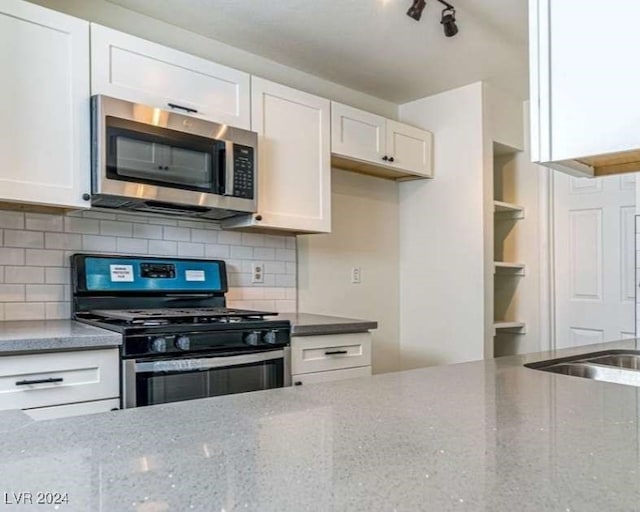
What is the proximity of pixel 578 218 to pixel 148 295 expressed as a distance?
2.84m

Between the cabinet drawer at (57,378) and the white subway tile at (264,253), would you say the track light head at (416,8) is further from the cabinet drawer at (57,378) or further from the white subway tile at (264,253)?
the cabinet drawer at (57,378)

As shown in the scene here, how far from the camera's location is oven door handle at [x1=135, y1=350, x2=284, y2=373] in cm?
192

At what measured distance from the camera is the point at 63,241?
7.67 ft

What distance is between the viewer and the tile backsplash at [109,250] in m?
2.21

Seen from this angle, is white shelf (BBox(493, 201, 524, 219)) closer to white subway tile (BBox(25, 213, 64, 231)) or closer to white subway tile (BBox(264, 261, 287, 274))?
white subway tile (BBox(264, 261, 287, 274))

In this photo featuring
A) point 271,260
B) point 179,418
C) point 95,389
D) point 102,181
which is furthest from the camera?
point 271,260

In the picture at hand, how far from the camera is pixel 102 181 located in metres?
2.07

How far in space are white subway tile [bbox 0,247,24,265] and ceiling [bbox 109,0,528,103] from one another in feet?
3.89

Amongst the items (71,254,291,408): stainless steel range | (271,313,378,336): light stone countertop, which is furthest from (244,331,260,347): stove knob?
(271,313,378,336): light stone countertop

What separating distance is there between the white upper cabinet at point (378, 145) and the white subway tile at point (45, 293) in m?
1.53

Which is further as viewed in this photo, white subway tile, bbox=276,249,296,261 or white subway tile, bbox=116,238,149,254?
white subway tile, bbox=276,249,296,261

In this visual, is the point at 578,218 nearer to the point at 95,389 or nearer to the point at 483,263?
the point at 483,263

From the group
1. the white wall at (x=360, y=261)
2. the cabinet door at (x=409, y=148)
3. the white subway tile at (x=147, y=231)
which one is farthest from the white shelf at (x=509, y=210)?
the white subway tile at (x=147, y=231)

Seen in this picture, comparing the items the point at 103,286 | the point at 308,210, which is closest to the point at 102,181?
the point at 103,286
